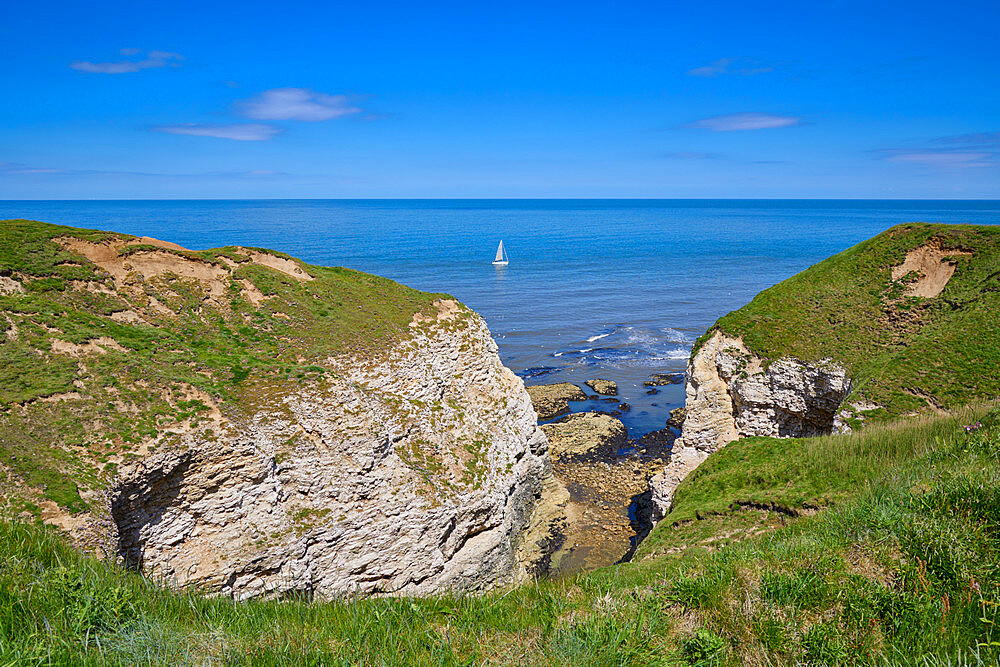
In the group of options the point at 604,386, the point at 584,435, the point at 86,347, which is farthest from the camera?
the point at 604,386

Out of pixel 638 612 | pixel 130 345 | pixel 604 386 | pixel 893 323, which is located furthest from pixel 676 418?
pixel 638 612

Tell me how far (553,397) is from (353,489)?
23816mm

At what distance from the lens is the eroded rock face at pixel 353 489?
14.9 metres

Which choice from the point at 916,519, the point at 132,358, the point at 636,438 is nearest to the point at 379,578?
the point at 132,358

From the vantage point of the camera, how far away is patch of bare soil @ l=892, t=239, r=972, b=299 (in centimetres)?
2442

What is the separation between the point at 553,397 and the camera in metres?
39.8

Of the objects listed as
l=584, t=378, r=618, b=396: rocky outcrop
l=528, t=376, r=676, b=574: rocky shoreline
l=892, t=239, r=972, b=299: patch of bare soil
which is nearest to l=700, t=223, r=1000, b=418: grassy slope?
l=892, t=239, r=972, b=299: patch of bare soil

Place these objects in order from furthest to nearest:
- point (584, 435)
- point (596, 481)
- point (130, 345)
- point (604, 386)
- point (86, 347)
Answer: point (604, 386), point (584, 435), point (596, 481), point (130, 345), point (86, 347)

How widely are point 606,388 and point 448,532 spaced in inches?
1002

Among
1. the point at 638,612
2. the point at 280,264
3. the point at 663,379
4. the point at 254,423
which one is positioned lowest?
the point at 663,379

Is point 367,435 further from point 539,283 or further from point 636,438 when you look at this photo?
point 539,283

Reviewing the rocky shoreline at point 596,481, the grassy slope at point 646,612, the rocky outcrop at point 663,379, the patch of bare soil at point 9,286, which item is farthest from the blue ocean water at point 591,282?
the patch of bare soil at point 9,286

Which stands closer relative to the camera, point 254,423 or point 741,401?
point 254,423

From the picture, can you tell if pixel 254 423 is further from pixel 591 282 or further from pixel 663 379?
pixel 591 282
